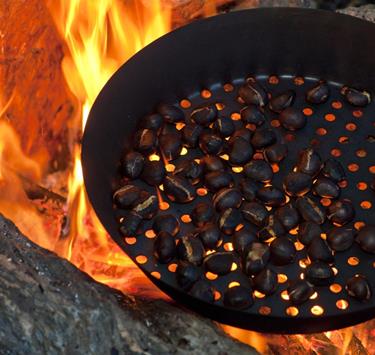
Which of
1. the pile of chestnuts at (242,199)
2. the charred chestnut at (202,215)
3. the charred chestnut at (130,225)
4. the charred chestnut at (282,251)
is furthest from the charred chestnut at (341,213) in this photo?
the charred chestnut at (130,225)

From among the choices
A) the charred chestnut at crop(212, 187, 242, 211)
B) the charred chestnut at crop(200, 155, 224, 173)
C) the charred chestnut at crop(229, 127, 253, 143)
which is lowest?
the charred chestnut at crop(212, 187, 242, 211)

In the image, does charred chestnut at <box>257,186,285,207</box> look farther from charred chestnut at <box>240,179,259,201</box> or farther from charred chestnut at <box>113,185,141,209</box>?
charred chestnut at <box>113,185,141,209</box>

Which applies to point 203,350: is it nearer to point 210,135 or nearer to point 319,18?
point 210,135

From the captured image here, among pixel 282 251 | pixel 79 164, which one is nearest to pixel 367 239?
pixel 282 251

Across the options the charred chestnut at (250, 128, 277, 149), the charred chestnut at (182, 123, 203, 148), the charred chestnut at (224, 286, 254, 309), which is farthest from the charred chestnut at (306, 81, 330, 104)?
the charred chestnut at (224, 286, 254, 309)

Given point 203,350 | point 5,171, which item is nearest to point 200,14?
point 5,171

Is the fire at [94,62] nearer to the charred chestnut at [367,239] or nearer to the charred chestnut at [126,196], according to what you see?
the charred chestnut at [126,196]
